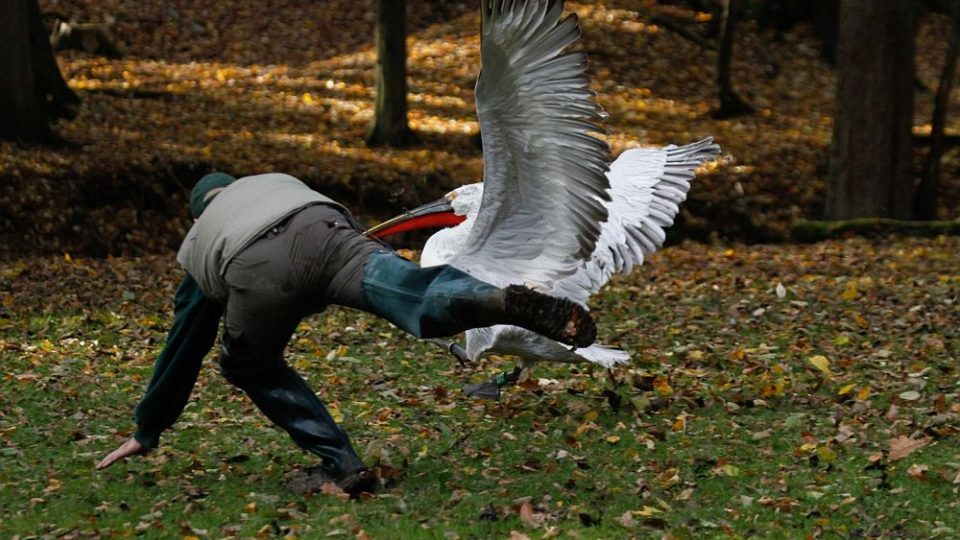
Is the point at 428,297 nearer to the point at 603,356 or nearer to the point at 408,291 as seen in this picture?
the point at 408,291

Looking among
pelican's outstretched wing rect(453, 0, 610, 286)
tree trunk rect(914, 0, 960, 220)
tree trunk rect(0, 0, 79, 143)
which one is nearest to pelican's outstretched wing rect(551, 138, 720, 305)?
pelican's outstretched wing rect(453, 0, 610, 286)

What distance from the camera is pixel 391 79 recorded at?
16.1m

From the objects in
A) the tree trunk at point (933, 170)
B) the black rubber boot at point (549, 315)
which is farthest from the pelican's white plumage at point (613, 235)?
the tree trunk at point (933, 170)

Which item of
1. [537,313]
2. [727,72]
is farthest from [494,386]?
[727,72]

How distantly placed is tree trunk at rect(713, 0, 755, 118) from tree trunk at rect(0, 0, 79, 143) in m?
9.23

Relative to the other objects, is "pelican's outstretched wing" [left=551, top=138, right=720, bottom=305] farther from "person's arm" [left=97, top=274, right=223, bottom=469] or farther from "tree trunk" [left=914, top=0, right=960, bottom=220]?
"tree trunk" [left=914, top=0, right=960, bottom=220]

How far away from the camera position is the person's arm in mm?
5789

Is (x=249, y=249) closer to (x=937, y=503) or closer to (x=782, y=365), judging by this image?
(x=937, y=503)

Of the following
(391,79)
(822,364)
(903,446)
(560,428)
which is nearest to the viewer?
(903,446)

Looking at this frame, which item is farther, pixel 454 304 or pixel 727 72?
pixel 727 72

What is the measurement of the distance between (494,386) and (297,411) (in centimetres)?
222

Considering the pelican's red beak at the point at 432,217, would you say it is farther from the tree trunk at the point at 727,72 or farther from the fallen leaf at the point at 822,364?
the tree trunk at the point at 727,72

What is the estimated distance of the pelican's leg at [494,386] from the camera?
7.66 meters

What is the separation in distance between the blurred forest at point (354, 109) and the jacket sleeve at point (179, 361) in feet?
22.8
